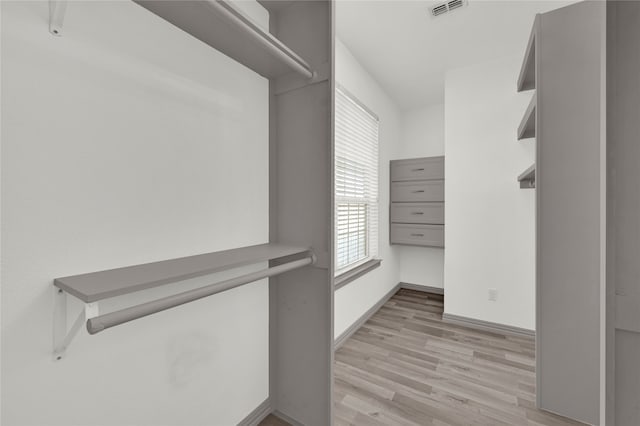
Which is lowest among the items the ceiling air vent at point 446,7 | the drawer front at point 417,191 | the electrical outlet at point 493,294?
the electrical outlet at point 493,294

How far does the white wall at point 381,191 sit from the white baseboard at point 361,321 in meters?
0.03

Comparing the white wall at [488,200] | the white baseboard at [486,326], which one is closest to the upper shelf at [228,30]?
the white wall at [488,200]

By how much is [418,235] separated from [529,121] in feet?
6.09

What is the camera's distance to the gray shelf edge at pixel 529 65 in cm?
167

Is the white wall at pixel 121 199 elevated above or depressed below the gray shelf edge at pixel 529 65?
below

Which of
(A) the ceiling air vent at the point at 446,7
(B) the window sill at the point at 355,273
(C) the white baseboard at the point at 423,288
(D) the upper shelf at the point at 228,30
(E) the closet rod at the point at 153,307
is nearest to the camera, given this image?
(E) the closet rod at the point at 153,307

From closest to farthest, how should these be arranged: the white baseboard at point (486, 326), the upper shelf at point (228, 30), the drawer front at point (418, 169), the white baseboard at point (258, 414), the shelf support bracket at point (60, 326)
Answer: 1. the shelf support bracket at point (60, 326)
2. the upper shelf at point (228, 30)
3. the white baseboard at point (258, 414)
4. the white baseboard at point (486, 326)
5. the drawer front at point (418, 169)

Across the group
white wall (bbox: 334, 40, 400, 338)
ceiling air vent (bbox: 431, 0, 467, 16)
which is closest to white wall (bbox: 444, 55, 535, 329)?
white wall (bbox: 334, 40, 400, 338)

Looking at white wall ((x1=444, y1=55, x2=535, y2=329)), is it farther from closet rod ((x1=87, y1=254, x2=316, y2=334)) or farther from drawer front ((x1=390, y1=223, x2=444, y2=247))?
closet rod ((x1=87, y1=254, x2=316, y2=334))

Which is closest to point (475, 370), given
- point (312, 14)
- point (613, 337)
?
point (613, 337)

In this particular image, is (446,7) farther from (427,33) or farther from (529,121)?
(529,121)

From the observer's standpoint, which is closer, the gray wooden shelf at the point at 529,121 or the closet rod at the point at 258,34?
the closet rod at the point at 258,34

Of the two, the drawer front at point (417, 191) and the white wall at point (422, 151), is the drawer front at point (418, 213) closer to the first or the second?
the drawer front at point (417, 191)

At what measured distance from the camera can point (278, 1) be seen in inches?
57.0
